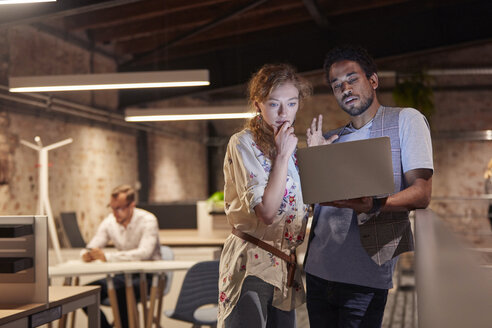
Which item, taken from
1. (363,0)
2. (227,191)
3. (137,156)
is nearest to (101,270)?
(227,191)

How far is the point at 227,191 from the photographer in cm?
176

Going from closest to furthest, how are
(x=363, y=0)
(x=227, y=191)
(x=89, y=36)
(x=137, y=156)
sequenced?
(x=227, y=191) → (x=363, y=0) → (x=89, y=36) → (x=137, y=156)

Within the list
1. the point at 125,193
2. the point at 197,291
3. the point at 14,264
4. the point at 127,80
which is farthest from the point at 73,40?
the point at 14,264

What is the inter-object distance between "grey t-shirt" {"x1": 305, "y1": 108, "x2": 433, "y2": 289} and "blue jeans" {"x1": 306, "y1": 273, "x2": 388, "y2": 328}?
1.0 inches

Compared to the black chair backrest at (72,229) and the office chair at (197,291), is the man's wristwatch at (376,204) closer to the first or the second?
the office chair at (197,291)

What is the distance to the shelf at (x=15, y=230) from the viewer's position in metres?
2.43

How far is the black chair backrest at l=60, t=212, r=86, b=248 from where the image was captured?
8.30 meters

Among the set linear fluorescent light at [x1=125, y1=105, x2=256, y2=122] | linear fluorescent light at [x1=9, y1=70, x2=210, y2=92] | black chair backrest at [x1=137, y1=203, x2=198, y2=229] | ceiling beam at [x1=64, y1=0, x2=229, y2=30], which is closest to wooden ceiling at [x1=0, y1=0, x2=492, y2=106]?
ceiling beam at [x1=64, y1=0, x2=229, y2=30]

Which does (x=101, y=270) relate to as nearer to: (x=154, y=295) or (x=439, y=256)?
(x=154, y=295)

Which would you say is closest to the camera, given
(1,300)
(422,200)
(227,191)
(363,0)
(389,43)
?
(422,200)

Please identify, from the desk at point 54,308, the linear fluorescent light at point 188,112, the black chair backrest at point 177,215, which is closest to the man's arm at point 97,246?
the desk at point 54,308

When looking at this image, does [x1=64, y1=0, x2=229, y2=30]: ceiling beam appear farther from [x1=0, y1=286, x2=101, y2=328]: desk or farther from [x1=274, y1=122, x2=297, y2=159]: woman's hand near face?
[x1=274, y1=122, x2=297, y2=159]: woman's hand near face

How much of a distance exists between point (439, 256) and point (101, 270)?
3707mm

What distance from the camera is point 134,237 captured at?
4.76m
